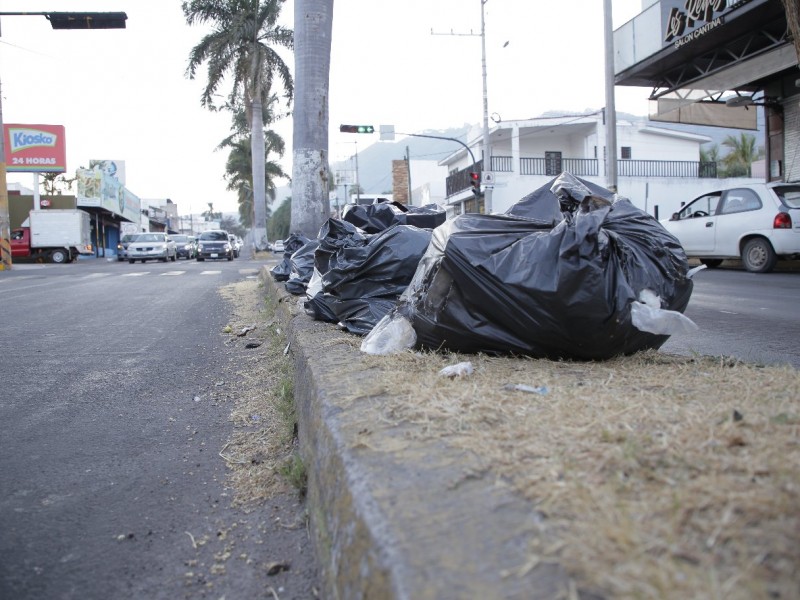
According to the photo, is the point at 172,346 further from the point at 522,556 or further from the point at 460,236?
the point at 522,556

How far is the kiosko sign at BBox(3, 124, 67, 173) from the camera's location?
35.3 meters

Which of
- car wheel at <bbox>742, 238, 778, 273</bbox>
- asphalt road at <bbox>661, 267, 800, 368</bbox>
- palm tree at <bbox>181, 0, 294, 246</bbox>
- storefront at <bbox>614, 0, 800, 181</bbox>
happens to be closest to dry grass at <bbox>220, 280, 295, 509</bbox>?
asphalt road at <bbox>661, 267, 800, 368</bbox>

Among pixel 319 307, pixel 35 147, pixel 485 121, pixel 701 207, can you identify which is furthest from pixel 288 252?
pixel 35 147

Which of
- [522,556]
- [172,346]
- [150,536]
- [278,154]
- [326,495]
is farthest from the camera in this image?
[278,154]

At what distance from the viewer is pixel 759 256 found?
11258 mm

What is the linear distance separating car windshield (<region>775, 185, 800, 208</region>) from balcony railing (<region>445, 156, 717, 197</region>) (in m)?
18.7

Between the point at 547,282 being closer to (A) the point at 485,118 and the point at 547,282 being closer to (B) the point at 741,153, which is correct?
(A) the point at 485,118

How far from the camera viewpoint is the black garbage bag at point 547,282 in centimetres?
287

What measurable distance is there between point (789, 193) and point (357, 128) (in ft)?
55.6

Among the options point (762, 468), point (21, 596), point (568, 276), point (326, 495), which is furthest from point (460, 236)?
point (21, 596)

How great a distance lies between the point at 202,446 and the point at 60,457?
2.22ft

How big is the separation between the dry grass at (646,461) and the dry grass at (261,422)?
2.31ft

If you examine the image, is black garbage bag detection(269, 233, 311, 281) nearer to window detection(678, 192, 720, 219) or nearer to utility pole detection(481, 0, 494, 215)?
window detection(678, 192, 720, 219)

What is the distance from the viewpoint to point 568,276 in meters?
2.85
